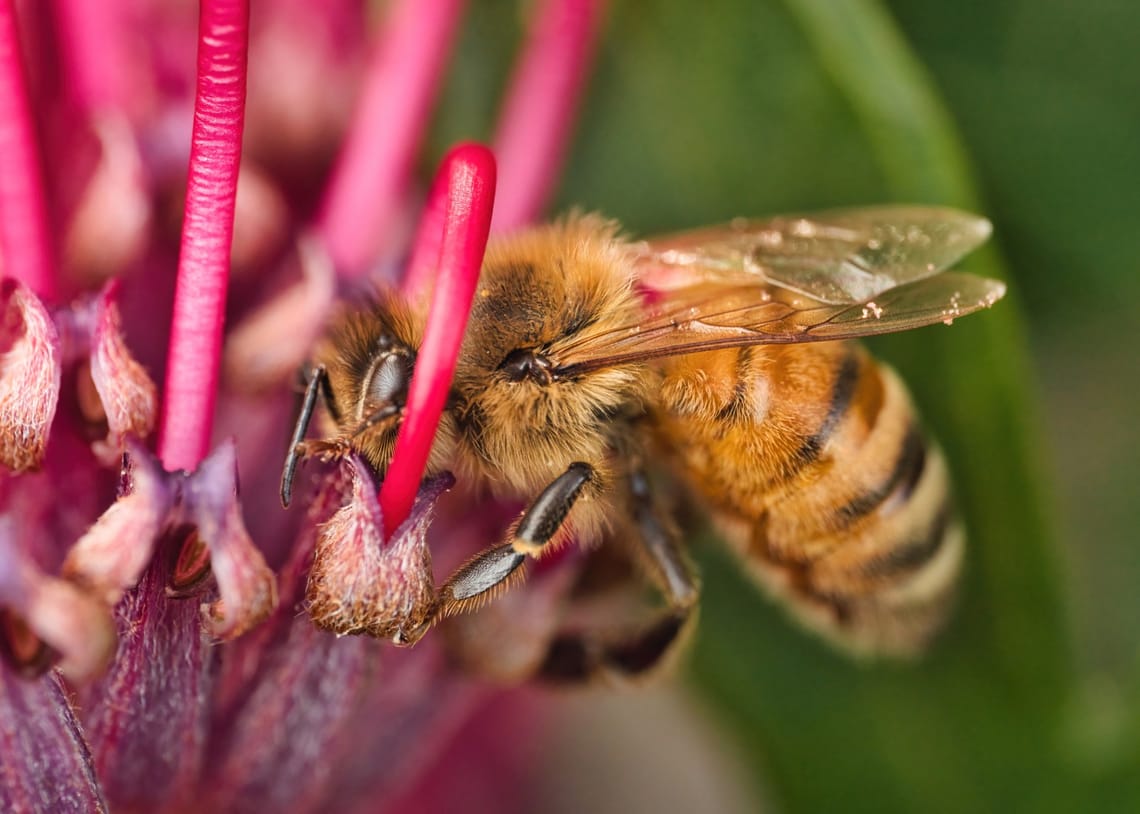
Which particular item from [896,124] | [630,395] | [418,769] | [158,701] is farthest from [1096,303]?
[158,701]

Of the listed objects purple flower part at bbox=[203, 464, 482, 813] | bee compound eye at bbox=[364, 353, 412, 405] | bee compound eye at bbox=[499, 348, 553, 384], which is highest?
bee compound eye at bbox=[499, 348, 553, 384]

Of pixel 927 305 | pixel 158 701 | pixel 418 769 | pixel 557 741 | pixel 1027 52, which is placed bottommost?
pixel 557 741

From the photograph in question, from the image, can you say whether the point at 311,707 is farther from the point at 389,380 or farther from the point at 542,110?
the point at 542,110

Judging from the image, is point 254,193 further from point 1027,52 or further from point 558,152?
point 1027,52

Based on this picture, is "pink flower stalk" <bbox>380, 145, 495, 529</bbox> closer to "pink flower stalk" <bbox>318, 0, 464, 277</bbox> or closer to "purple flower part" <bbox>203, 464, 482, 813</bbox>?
"purple flower part" <bbox>203, 464, 482, 813</bbox>

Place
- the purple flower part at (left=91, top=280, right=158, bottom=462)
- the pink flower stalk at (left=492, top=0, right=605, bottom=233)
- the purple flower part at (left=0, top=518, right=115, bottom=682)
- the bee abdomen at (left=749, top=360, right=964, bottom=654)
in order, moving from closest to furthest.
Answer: the purple flower part at (left=0, top=518, right=115, bottom=682)
the purple flower part at (left=91, top=280, right=158, bottom=462)
the bee abdomen at (left=749, top=360, right=964, bottom=654)
the pink flower stalk at (left=492, top=0, right=605, bottom=233)

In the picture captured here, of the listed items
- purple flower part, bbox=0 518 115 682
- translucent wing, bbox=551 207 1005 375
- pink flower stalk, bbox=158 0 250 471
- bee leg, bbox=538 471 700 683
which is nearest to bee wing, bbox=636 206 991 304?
translucent wing, bbox=551 207 1005 375

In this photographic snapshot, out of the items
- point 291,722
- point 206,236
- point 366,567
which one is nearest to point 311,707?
point 291,722
